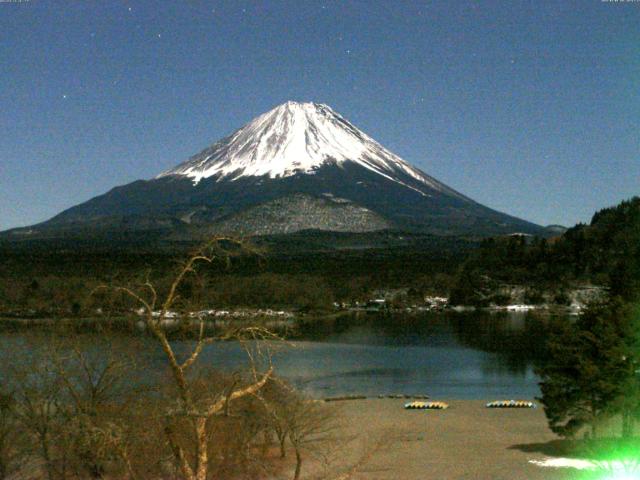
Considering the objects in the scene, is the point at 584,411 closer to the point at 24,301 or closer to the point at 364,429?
the point at 364,429

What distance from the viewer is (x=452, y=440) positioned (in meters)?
24.3

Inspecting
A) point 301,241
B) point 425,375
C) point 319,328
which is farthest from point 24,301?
point 301,241

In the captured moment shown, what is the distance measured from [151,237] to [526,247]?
6946cm

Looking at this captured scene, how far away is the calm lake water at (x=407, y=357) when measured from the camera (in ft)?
121

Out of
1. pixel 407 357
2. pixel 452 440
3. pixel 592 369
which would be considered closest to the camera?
pixel 592 369

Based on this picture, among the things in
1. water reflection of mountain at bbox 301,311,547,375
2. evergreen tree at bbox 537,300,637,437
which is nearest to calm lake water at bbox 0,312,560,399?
water reflection of mountain at bbox 301,311,547,375

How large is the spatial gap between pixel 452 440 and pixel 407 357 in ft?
84.3

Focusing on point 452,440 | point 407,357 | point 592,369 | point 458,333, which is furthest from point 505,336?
point 592,369

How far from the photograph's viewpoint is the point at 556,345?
20188 millimetres

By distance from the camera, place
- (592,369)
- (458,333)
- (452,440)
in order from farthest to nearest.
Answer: (458,333) < (452,440) < (592,369)

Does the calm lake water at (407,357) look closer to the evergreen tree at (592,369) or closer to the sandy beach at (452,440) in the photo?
the sandy beach at (452,440)

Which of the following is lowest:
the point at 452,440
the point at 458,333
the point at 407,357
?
the point at 407,357

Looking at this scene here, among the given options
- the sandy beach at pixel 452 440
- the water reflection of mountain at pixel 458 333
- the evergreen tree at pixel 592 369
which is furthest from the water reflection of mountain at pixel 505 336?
the evergreen tree at pixel 592 369

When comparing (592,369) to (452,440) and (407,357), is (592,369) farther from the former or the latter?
(407,357)
